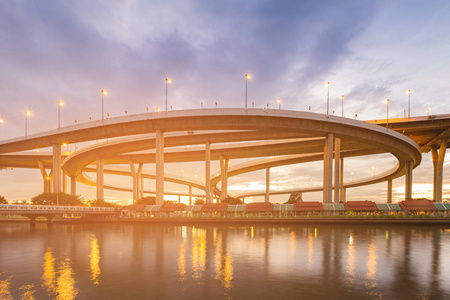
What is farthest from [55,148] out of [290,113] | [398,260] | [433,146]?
[433,146]

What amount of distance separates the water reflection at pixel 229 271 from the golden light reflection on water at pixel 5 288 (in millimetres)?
35

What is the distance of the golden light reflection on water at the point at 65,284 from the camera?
9.77m

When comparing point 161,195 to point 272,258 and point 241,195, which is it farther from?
point 241,195

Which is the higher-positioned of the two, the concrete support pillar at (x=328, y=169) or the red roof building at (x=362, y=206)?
the concrete support pillar at (x=328, y=169)

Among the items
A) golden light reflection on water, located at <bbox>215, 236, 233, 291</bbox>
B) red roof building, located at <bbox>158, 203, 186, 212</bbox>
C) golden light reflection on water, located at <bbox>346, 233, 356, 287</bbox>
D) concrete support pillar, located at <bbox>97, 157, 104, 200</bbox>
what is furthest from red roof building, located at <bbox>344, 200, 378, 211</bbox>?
concrete support pillar, located at <bbox>97, 157, 104, 200</bbox>

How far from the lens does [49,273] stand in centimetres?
1285

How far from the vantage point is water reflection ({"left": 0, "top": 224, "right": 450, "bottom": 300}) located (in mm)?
9992

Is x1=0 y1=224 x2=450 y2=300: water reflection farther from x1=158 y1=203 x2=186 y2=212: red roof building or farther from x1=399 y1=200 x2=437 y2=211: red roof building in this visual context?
x1=158 y1=203 x2=186 y2=212: red roof building

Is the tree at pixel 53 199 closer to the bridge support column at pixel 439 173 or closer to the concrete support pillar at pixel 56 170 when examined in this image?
the concrete support pillar at pixel 56 170

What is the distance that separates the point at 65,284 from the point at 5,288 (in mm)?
2003

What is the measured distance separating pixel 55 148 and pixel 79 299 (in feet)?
212

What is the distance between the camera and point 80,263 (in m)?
14.8

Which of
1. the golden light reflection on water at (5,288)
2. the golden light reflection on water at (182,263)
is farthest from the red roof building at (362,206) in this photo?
the golden light reflection on water at (5,288)

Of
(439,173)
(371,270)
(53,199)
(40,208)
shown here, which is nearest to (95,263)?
(371,270)
